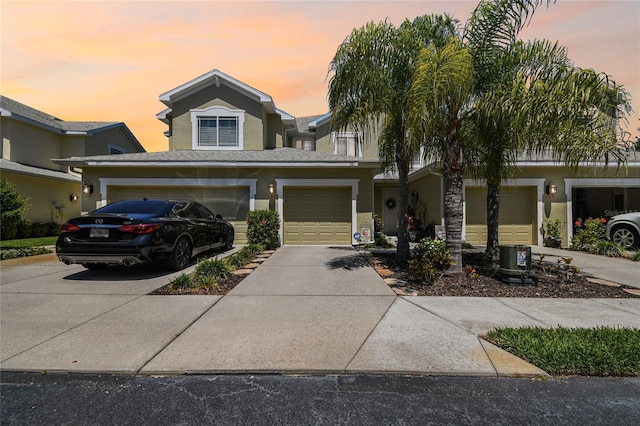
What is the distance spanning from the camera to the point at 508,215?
12.9 meters

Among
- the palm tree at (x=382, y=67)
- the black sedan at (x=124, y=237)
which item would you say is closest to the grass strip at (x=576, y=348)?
the palm tree at (x=382, y=67)

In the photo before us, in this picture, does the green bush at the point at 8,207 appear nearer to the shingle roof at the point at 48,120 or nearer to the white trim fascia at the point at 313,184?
the shingle roof at the point at 48,120

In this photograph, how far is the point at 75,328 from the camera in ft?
13.6

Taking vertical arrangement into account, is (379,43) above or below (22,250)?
above

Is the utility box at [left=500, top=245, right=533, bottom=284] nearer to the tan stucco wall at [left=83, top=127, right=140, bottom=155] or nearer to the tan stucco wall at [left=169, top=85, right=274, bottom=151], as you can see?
the tan stucco wall at [left=169, top=85, right=274, bottom=151]

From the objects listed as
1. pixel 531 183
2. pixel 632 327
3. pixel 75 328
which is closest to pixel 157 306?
pixel 75 328

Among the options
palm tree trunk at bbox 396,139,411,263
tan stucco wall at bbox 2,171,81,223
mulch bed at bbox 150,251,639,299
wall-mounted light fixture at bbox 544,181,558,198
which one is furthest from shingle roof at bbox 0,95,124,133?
wall-mounted light fixture at bbox 544,181,558,198

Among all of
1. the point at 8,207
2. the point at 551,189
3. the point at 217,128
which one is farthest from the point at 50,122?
the point at 551,189

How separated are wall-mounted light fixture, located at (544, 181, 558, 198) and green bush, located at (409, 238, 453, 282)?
8100 millimetres

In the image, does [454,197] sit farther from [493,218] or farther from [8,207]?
[8,207]

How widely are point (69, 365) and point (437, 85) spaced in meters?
6.40

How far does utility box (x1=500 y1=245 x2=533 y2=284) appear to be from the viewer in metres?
6.31

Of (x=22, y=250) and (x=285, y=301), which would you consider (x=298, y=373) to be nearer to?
(x=285, y=301)

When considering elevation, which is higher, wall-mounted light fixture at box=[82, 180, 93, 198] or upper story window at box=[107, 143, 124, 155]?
upper story window at box=[107, 143, 124, 155]
